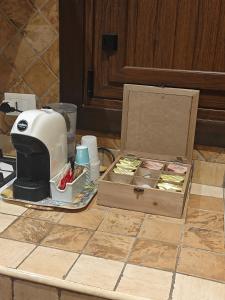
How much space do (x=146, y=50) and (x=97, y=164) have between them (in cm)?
43

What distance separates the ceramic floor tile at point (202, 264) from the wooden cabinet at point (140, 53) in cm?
49

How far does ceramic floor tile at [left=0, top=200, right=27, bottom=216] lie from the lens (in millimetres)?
1151

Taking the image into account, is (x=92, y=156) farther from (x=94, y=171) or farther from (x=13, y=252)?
(x=13, y=252)

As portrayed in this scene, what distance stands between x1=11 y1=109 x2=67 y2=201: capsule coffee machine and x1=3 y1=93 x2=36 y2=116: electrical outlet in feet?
1.03

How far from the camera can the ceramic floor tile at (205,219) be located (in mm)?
1124

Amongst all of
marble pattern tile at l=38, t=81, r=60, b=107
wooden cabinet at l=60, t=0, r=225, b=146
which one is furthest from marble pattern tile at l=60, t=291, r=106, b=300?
marble pattern tile at l=38, t=81, r=60, b=107

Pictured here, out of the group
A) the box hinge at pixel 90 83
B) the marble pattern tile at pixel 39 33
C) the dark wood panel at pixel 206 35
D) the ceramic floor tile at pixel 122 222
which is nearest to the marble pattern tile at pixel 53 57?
the marble pattern tile at pixel 39 33

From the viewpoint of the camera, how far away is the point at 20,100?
153 cm

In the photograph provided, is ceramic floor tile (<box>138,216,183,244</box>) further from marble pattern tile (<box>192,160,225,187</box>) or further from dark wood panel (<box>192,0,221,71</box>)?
dark wood panel (<box>192,0,221,71</box>)

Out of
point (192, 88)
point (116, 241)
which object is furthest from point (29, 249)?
point (192, 88)

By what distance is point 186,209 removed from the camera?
1210 mm

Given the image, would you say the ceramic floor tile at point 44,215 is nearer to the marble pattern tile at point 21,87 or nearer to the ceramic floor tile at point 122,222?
the ceramic floor tile at point 122,222

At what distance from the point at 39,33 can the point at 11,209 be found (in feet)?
2.16

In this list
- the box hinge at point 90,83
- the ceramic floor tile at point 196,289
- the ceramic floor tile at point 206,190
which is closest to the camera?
the ceramic floor tile at point 196,289
